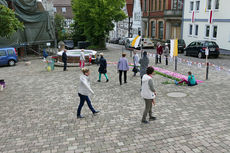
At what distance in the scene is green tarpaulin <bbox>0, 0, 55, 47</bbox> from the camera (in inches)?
1121

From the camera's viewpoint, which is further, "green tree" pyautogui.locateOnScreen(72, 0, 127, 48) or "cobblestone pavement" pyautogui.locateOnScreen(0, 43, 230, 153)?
"green tree" pyautogui.locateOnScreen(72, 0, 127, 48)

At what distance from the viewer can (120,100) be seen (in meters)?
10.4

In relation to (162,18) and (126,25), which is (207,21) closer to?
(162,18)

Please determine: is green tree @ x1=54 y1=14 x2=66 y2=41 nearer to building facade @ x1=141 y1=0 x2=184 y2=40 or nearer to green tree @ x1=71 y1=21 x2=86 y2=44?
green tree @ x1=71 y1=21 x2=86 y2=44

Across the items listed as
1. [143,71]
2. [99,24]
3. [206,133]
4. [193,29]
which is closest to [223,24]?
[193,29]

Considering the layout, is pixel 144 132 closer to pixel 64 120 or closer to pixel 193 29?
pixel 64 120

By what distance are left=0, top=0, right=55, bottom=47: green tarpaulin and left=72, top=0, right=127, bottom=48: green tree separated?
486 centimetres

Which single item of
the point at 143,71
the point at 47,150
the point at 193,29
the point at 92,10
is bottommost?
the point at 47,150

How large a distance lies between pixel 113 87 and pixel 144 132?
5.72 meters

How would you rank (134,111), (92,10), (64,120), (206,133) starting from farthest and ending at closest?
(92,10)
(134,111)
(64,120)
(206,133)

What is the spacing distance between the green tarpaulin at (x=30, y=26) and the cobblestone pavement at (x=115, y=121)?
17.4 metres

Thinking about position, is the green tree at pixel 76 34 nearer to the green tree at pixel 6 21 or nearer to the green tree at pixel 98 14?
the green tree at pixel 98 14

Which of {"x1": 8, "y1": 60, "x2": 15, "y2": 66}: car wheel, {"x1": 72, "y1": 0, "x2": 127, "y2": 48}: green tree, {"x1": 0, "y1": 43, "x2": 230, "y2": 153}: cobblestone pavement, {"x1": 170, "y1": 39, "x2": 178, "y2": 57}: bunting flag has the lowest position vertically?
{"x1": 0, "y1": 43, "x2": 230, "y2": 153}: cobblestone pavement

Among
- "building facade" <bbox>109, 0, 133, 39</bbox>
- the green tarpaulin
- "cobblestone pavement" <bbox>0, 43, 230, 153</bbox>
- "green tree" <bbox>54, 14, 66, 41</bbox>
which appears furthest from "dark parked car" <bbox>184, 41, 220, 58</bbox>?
"building facade" <bbox>109, 0, 133, 39</bbox>
